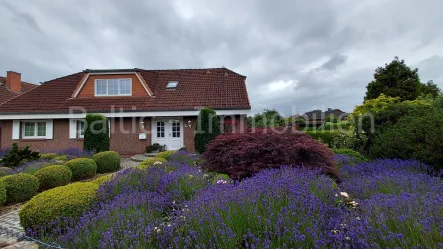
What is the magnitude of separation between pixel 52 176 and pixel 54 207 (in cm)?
360

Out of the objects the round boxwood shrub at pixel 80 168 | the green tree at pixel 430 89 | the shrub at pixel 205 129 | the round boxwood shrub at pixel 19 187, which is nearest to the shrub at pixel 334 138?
the shrub at pixel 205 129

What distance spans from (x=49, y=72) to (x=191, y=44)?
54.5ft

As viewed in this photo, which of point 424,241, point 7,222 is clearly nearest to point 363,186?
point 424,241

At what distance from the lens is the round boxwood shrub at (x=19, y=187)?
584 centimetres

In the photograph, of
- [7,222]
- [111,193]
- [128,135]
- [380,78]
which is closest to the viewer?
[111,193]

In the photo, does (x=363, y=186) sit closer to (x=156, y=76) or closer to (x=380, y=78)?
(x=156, y=76)

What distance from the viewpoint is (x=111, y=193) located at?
14.1 feet

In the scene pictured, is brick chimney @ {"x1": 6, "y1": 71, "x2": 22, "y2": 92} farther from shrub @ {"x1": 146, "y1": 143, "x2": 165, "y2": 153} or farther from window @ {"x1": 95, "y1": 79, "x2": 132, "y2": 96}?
shrub @ {"x1": 146, "y1": 143, "x2": 165, "y2": 153}

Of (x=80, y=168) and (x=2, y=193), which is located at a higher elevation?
(x=80, y=168)

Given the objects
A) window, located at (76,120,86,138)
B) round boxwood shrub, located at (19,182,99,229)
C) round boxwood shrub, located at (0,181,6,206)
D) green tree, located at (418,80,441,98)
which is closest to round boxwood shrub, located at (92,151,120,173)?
round boxwood shrub, located at (0,181,6,206)

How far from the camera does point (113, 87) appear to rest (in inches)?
707

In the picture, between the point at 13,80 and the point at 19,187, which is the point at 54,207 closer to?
the point at 19,187

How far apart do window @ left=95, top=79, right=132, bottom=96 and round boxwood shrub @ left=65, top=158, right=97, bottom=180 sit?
1022cm

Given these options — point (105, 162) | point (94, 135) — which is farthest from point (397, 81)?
point (105, 162)
